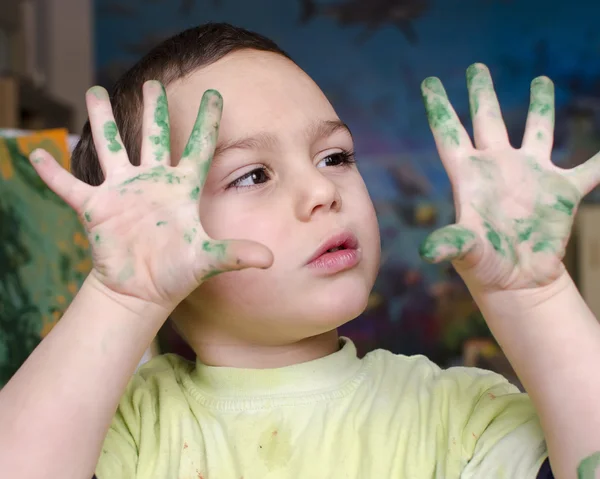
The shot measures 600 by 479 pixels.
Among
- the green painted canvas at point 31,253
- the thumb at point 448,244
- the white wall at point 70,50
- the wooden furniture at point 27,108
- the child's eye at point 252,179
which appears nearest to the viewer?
the thumb at point 448,244

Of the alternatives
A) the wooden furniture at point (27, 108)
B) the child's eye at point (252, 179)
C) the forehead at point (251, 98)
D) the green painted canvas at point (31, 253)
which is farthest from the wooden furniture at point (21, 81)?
the child's eye at point (252, 179)

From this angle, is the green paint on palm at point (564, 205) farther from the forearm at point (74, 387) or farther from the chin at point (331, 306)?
the forearm at point (74, 387)

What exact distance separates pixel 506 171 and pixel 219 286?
36 centimetres

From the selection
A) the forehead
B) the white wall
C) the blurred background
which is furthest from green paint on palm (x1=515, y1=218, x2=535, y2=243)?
the white wall

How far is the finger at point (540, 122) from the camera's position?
74 cm

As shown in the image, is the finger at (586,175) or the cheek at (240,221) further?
the cheek at (240,221)

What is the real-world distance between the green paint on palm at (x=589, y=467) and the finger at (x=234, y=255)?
1.13ft

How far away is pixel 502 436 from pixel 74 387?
0.45m

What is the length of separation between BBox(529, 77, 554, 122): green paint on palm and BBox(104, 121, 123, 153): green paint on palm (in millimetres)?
440

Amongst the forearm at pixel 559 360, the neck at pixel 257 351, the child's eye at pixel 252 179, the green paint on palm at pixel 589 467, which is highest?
the child's eye at pixel 252 179

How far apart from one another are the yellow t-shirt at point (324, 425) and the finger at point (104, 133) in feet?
0.99

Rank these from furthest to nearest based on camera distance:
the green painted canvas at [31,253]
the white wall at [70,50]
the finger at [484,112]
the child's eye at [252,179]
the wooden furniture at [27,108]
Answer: the white wall at [70,50] → the wooden furniture at [27,108] → the green painted canvas at [31,253] → the child's eye at [252,179] → the finger at [484,112]

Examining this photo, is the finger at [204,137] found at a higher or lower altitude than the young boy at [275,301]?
higher

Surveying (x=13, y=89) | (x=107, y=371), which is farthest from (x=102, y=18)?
(x=107, y=371)
